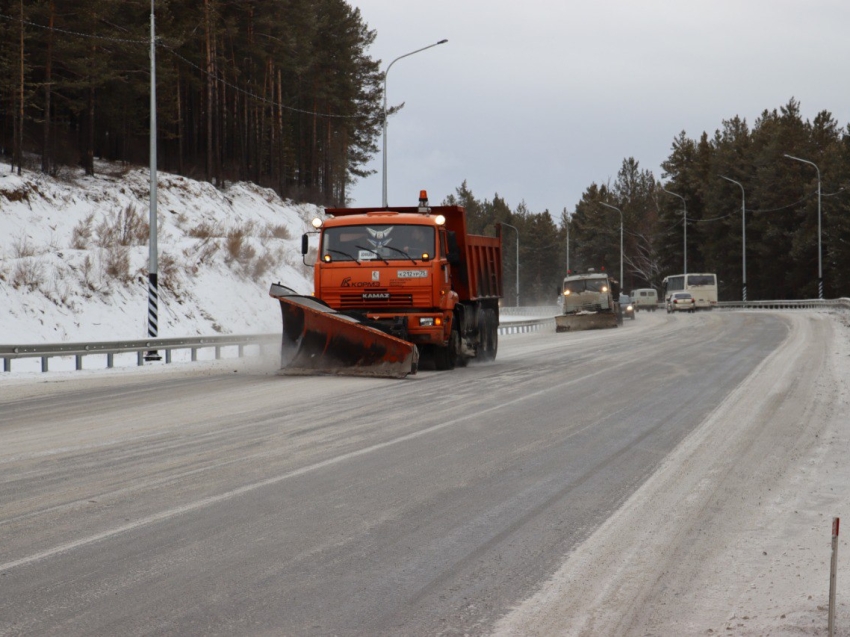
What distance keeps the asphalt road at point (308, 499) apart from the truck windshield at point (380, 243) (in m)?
3.49

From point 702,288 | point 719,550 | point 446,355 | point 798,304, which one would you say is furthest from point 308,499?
point 702,288

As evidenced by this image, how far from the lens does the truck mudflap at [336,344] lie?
54.7ft

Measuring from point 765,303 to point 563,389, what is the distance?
5867 cm

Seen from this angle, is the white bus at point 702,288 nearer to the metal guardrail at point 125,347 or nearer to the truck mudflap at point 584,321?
the truck mudflap at point 584,321

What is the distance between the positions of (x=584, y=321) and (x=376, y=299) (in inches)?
981

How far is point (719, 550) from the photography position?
589 centimetres

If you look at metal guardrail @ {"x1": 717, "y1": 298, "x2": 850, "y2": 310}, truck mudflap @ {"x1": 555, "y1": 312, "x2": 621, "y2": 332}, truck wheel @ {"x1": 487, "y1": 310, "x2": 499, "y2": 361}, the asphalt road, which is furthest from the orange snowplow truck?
metal guardrail @ {"x1": 717, "y1": 298, "x2": 850, "y2": 310}

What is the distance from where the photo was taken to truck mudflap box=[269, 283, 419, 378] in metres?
16.7

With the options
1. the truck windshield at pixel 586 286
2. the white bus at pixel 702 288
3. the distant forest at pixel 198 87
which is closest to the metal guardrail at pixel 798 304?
the white bus at pixel 702 288

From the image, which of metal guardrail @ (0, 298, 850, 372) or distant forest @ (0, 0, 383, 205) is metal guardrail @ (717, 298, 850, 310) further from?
metal guardrail @ (0, 298, 850, 372)

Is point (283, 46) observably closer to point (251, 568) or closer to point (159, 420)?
point (159, 420)

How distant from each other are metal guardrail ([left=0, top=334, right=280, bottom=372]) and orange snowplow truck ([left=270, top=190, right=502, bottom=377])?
150 inches

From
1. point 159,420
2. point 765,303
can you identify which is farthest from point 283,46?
point 159,420

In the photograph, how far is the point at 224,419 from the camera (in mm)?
11586
